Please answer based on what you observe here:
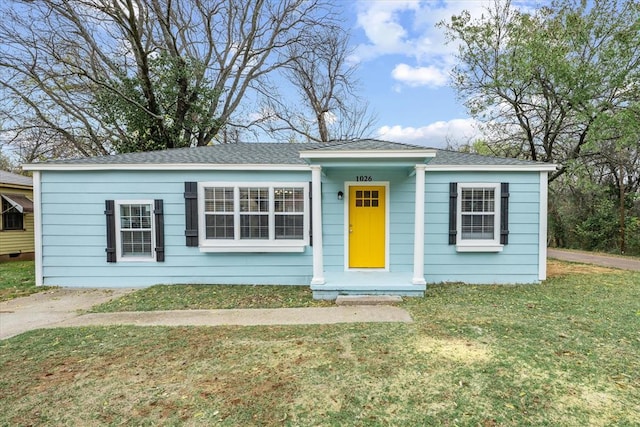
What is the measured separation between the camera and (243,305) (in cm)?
537

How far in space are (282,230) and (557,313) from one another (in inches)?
192

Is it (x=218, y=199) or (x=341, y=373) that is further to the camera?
(x=218, y=199)

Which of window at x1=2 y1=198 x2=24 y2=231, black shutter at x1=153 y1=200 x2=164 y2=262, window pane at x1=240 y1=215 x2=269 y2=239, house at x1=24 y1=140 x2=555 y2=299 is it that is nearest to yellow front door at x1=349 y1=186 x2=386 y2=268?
house at x1=24 y1=140 x2=555 y2=299

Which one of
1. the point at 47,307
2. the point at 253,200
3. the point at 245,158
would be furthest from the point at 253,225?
the point at 47,307

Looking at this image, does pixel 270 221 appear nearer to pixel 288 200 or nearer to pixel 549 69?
pixel 288 200

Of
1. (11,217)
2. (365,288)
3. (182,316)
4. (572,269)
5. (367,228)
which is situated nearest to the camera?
(182,316)

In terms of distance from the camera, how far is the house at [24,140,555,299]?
21.7ft

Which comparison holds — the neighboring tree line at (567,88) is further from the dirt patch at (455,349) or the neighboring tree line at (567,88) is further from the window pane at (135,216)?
the window pane at (135,216)

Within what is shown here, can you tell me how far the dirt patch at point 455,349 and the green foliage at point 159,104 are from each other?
11991 mm

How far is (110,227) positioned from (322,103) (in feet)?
50.1

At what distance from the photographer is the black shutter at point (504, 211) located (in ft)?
21.6

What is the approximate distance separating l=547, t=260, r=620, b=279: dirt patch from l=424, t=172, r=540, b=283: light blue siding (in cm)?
139

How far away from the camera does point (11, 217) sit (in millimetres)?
11094

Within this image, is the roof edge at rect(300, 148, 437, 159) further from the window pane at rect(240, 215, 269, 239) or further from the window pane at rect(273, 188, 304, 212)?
the window pane at rect(240, 215, 269, 239)
